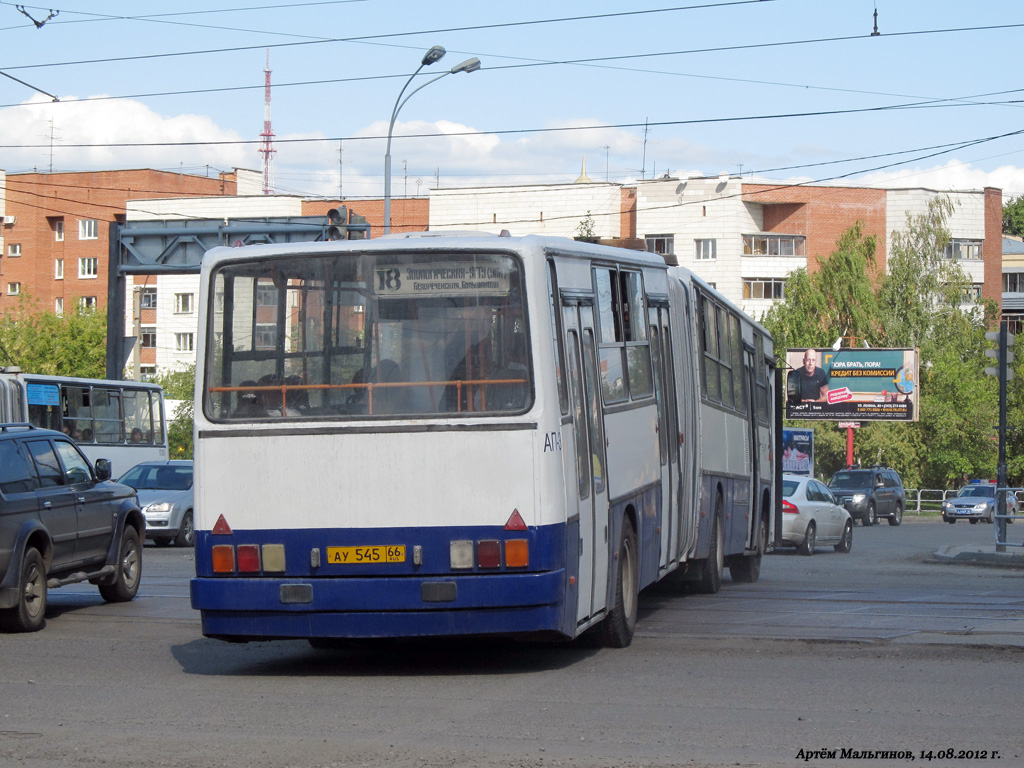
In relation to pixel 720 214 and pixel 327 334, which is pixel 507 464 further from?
pixel 720 214

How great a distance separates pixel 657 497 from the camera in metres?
12.0

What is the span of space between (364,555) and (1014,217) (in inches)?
4854

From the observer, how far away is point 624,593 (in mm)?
10820

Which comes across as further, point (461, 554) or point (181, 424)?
point (181, 424)

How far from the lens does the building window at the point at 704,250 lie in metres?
83.9

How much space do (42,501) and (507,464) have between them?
19.3 ft

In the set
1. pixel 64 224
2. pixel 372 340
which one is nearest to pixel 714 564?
pixel 372 340

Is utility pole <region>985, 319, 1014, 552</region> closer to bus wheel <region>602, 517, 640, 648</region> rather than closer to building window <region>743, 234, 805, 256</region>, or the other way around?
bus wheel <region>602, 517, 640, 648</region>

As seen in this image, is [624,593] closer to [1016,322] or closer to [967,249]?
[967,249]

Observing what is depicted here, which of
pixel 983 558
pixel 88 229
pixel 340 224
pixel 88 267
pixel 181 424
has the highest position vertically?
pixel 88 229

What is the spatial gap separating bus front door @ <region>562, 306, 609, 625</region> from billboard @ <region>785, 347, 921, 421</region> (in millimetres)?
49706

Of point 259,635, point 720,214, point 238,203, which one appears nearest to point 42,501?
point 259,635

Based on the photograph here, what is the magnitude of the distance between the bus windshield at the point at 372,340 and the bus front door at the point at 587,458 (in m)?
0.60

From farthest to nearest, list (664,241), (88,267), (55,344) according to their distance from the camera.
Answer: (88,267), (664,241), (55,344)
